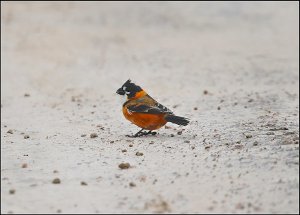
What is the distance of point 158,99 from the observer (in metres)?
14.4

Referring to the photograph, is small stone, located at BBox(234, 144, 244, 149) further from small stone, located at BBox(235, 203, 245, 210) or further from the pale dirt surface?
small stone, located at BBox(235, 203, 245, 210)

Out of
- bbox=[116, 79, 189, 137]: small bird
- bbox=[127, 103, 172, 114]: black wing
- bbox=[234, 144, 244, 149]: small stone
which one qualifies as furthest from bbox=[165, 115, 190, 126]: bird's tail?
bbox=[234, 144, 244, 149]: small stone

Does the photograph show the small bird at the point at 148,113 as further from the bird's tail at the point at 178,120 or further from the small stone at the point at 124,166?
the small stone at the point at 124,166

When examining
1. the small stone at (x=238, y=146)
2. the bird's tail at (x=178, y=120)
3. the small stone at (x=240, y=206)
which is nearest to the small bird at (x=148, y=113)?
the bird's tail at (x=178, y=120)

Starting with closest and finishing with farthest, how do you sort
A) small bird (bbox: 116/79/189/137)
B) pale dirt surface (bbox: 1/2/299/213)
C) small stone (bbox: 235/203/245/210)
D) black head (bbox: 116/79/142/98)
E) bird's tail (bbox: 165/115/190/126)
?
small stone (bbox: 235/203/245/210)
pale dirt surface (bbox: 1/2/299/213)
bird's tail (bbox: 165/115/190/126)
small bird (bbox: 116/79/189/137)
black head (bbox: 116/79/142/98)

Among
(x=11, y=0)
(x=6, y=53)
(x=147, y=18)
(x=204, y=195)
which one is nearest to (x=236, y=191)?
(x=204, y=195)

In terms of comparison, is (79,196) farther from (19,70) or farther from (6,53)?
(6,53)

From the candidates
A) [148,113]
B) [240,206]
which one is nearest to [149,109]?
[148,113]

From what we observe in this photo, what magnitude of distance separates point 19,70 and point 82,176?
430 inches

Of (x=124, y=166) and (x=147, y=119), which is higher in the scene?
(x=147, y=119)

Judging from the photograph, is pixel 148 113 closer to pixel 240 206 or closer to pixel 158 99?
pixel 240 206

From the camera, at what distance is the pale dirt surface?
6.52 metres

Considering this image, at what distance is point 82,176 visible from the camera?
721 centimetres

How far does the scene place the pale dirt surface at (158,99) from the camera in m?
6.52
